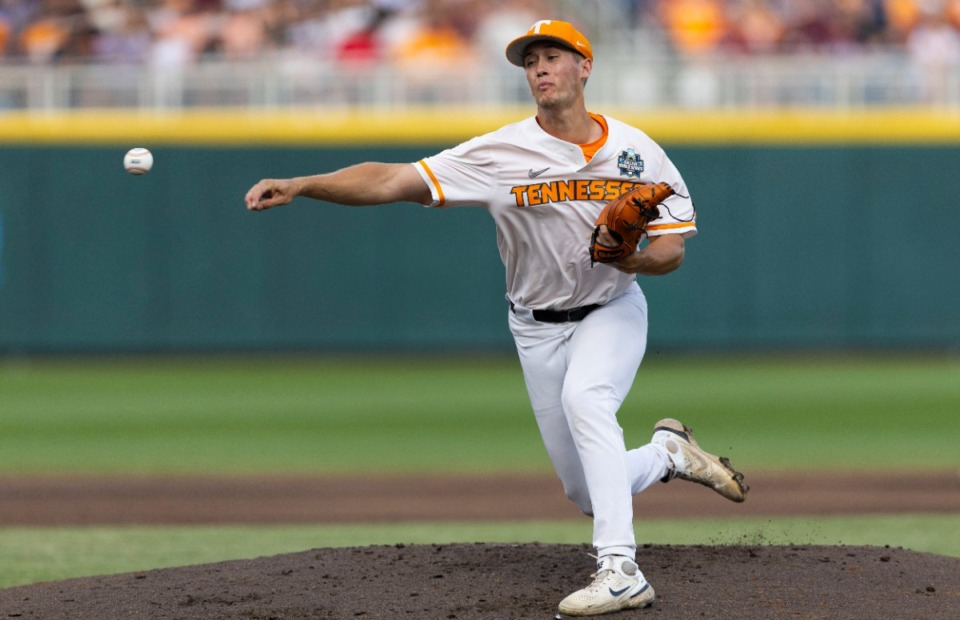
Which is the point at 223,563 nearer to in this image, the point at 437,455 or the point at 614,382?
the point at 614,382

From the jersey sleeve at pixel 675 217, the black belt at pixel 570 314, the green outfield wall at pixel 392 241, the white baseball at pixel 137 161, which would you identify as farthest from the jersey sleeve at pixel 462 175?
the green outfield wall at pixel 392 241

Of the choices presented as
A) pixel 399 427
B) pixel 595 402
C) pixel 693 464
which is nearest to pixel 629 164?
pixel 595 402

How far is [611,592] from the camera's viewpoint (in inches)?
189

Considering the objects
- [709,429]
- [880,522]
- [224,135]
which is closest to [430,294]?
[224,135]

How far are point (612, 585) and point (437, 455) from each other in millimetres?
6455

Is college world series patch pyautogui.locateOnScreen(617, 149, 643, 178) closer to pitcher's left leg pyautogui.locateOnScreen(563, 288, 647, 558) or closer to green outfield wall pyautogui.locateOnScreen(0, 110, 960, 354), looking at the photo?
pitcher's left leg pyautogui.locateOnScreen(563, 288, 647, 558)

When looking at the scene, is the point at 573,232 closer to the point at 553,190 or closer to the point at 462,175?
the point at 553,190

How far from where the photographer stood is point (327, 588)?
5.30 meters

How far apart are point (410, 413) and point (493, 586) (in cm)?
836

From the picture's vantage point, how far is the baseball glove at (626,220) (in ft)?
16.0

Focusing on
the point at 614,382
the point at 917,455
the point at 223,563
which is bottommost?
the point at 917,455

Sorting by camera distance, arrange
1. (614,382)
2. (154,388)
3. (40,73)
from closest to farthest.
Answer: (614,382), (154,388), (40,73)

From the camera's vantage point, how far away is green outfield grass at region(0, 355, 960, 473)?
11.0 m

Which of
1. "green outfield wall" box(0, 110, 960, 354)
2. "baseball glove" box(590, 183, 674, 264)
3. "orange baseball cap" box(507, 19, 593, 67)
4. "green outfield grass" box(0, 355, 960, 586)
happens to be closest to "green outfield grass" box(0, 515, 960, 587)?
"green outfield grass" box(0, 355, 960, 586)
